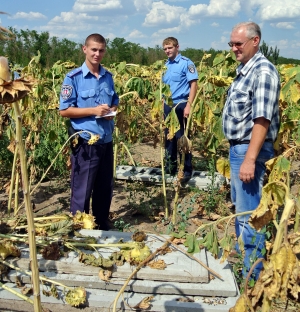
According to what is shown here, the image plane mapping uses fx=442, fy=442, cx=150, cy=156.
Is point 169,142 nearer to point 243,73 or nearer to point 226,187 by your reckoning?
point 226,187

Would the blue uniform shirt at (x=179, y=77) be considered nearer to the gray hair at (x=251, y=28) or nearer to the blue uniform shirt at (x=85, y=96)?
the blue uniform shirt at (x=85, y=96)

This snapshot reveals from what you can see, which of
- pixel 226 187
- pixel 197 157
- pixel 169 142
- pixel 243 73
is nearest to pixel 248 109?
pixel 243 73

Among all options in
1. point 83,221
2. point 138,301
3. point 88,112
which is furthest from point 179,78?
point 138,301

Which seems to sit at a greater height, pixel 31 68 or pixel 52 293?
pixel 31 68

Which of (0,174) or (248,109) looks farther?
(0,174)

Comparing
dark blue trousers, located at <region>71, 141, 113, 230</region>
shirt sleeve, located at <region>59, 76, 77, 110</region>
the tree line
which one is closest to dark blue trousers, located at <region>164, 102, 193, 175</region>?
dark blue trousers, located at <region>71, 141, 113, 230</region>

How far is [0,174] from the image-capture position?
209 inches

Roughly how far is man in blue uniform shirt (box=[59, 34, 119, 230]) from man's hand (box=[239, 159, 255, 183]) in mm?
1131

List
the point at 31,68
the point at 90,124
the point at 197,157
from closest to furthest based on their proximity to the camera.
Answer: the point at 90,124
the point at 31,68
the point at 197,157

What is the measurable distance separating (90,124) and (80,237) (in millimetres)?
891

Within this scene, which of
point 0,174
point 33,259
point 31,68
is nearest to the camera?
point 33,259

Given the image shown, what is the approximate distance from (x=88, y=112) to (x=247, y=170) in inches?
50.0

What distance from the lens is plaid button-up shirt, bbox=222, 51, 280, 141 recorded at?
8.42ft

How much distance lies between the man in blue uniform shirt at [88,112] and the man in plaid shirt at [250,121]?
1010 millimetres
